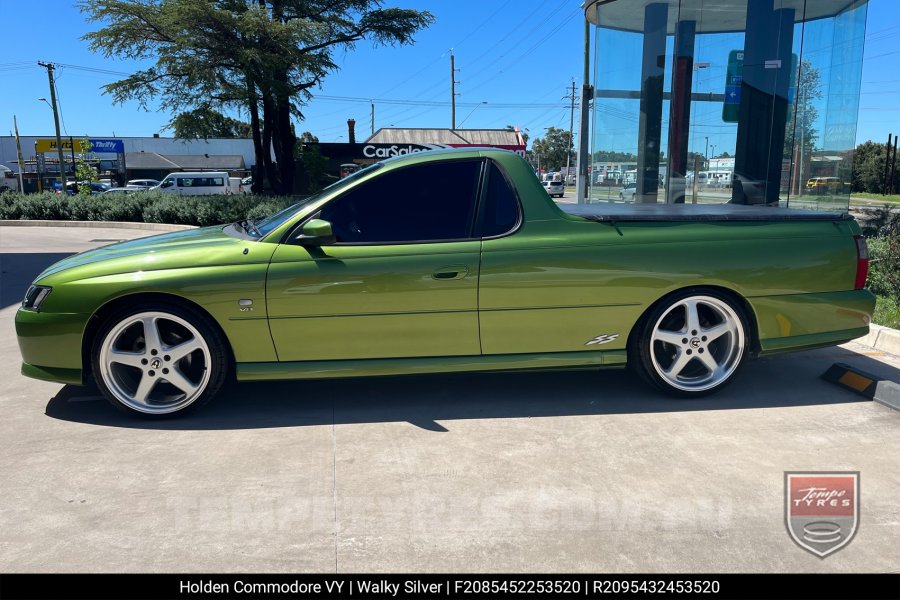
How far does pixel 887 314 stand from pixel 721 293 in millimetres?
2936

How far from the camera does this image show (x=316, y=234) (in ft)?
12.7

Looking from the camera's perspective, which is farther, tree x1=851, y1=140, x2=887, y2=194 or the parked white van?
tree x1=851, y1=140, x2=887, y2=194

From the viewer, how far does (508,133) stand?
1903 inches

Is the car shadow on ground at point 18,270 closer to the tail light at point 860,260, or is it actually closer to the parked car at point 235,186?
the tail light at point 860,260

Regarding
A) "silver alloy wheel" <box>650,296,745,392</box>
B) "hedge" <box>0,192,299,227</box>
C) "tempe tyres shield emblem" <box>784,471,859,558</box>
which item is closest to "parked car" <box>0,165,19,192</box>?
"hedge" <box>0,192,299,227</box>

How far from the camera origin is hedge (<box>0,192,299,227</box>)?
17.5m

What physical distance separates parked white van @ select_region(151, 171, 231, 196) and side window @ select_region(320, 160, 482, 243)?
32988 millimetres

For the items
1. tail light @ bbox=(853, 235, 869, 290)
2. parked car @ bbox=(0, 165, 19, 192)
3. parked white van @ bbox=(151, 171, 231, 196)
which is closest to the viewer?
tail light @ bbox=(853, 235, 869, 290)

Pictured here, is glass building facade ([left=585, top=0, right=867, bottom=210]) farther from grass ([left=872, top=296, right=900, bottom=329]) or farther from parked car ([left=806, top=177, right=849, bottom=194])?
grass ([left=872, top=296, right=900, bottom=329])

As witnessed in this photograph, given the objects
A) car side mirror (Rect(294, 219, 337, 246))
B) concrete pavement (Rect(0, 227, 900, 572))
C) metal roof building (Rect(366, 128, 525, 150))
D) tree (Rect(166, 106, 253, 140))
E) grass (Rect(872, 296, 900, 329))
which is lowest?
concrete pavement (Rect(0, 227, 900, 572))

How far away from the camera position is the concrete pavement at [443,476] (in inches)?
104

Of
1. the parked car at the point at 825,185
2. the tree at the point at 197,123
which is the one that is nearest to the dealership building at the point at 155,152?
the tree at the point at 197,123

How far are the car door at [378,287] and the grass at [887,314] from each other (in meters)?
4.16

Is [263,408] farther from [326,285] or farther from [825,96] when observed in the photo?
[825,96]
